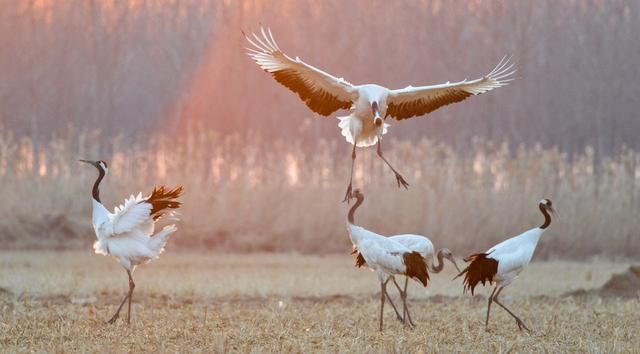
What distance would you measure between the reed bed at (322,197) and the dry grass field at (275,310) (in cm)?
121

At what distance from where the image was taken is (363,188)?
1755 cm

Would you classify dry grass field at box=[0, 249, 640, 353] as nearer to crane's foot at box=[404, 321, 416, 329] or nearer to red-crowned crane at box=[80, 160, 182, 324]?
crane's foot at box=[404, 321, 416, 329]

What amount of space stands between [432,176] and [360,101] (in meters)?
7.42

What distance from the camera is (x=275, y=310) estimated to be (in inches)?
392

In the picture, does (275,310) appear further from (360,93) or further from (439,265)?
(360,93)

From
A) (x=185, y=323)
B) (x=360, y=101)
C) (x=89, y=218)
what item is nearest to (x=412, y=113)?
(x=360, y=101)

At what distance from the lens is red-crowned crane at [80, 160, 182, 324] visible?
9.02m

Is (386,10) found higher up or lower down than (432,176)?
higher up

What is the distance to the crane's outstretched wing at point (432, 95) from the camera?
1032 centimetres

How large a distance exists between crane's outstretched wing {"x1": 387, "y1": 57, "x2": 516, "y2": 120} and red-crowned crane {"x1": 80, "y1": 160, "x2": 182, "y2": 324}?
A: 2476 mm

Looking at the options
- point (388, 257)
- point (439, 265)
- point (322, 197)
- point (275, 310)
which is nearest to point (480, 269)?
point (388, 257)

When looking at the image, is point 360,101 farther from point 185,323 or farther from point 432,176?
point 432,176

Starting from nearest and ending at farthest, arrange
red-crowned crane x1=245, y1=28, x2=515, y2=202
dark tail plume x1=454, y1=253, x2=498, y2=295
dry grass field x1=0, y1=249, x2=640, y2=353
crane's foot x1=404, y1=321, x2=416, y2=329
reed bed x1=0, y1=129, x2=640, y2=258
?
dry grass field x1=0, y1=249, x2=640, y2=353, dark tail plume x1=454, y1=253, x2=498, y2=295, crane's foot x1=404, y1=321, x2=416, y2=329, red-crowned crane x1=245, y1=28, x2=515, y2=202, reed bed x1=0, y1=129, x2=640, y2=258

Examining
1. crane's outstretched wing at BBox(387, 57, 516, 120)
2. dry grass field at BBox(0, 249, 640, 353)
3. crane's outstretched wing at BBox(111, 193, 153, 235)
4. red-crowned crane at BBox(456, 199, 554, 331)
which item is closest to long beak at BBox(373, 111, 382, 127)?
crane's outstretched wing at BBox(387, 57, 516, 120)
